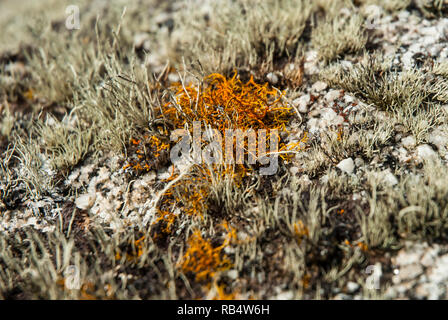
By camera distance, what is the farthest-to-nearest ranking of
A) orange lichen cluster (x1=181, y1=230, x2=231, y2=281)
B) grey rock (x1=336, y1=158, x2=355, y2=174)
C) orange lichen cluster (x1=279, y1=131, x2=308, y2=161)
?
orange lichen cluster (x1=279, y1=131, x2=308, y2=161), grey rock (x1=336, y1=158, x2=355, y2=174), orange lichen cluster (x1=181, y1=230, x2=231, y2=281)

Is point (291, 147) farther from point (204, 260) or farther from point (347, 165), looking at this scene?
point (204, 260)

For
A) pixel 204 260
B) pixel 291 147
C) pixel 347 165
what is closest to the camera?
pixel 204 260

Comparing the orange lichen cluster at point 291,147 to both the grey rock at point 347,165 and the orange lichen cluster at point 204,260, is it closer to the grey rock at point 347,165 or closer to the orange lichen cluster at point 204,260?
the grey rock at point 347,165

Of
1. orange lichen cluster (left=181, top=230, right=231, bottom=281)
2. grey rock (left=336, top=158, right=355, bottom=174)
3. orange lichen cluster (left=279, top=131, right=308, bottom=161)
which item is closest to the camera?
orange lichen cluster (left=181, top=230, right=231, bottom=281)

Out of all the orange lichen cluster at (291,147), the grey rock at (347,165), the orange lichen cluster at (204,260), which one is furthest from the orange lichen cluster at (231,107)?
the orange lichen cluster at (204,260)

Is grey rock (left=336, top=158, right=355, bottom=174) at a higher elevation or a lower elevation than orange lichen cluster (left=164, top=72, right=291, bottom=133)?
lower

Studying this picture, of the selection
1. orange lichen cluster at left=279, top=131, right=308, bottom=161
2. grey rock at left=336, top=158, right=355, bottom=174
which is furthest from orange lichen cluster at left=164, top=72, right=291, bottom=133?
grey rock at left=336, top=158, right=355, bottom=174

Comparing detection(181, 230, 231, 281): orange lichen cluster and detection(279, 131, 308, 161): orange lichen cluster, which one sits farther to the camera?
detection(279, 131, 308, 161): orange lichen cluster

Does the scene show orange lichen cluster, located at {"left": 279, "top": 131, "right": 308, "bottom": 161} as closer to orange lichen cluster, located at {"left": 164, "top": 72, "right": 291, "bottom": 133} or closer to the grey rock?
orange lichen cluster, located at {"left": 164, "top": 72, "right": 291, "bottom": 133}

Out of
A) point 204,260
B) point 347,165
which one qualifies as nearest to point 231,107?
point 347,165
